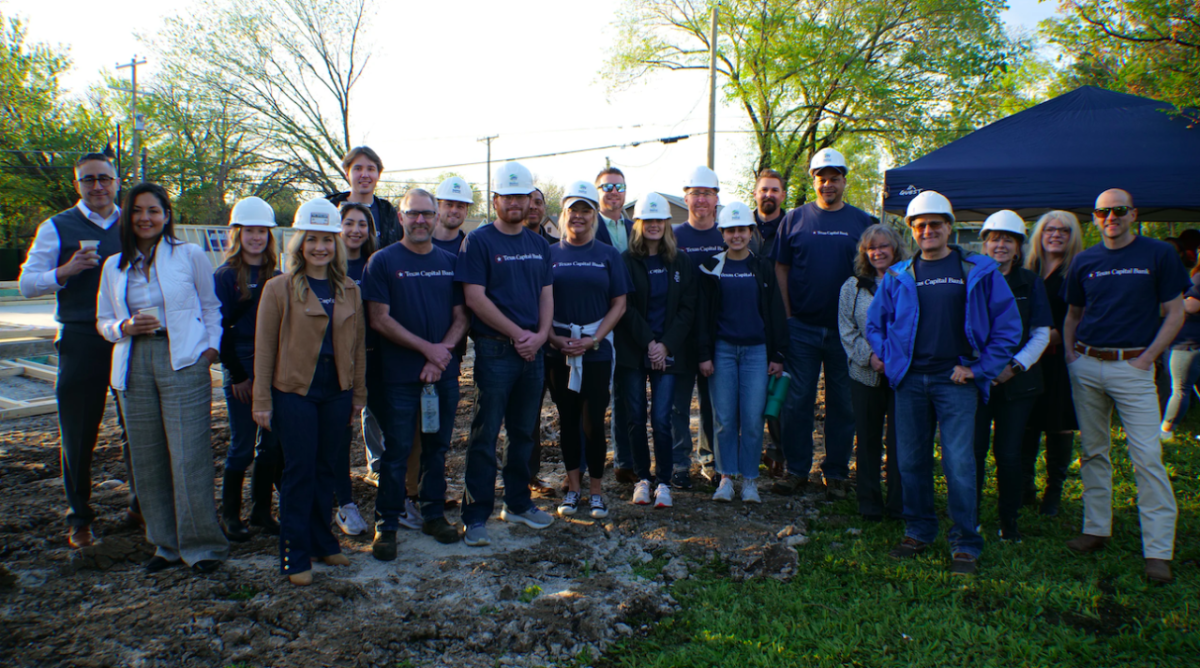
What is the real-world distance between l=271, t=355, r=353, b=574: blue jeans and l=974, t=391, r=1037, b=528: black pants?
374cm

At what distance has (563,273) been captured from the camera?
14.9 ft

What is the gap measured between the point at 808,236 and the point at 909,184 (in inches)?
95.2

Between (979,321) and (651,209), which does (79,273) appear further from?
(979,321)

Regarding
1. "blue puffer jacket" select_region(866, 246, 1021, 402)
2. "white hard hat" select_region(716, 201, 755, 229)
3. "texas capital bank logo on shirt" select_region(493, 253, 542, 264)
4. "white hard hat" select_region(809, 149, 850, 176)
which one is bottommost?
"blue puffer jacket" select_region(866, 246, 1021, 402)

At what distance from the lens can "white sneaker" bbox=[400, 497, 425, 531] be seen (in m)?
4.51

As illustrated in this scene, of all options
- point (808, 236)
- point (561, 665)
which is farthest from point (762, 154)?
point (561, 665)

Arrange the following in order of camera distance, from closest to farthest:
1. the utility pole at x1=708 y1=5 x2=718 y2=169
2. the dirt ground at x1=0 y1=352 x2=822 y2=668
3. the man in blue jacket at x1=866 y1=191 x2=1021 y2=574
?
the dirt ground at x1=0 y1=352 x2=822 y2=668
the man in blue jacket at x1=866 y1=191 x2=1021 y2=574
the utility pole at x1=708 y1=5 x2=718 y2=169

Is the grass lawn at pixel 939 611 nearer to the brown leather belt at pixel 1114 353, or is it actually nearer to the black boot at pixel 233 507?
the brown leather belt at pixel 1114 353

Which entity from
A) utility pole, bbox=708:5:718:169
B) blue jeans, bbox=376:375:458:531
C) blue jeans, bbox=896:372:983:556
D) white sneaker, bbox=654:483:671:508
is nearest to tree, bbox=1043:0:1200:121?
blue jeans, bbox=896:372:983:556

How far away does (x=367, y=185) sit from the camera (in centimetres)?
490

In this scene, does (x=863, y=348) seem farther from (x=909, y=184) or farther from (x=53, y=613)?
(x=53, y=613)

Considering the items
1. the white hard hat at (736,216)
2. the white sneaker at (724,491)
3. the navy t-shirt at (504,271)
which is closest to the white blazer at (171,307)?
the navy t-shirt at (504,271)

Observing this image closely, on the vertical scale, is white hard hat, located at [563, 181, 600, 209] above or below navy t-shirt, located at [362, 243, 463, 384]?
above

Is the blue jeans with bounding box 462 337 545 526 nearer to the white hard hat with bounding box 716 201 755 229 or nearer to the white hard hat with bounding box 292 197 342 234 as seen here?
the white hard hat with bounding box 292 197 342 234
